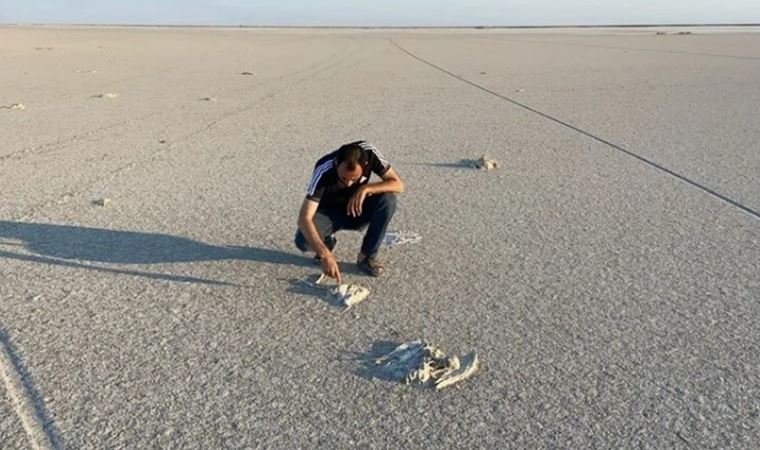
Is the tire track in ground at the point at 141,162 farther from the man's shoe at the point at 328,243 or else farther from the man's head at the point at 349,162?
the man's head at the point at 349,162

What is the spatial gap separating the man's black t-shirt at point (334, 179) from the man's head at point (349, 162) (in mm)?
65

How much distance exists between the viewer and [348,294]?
4180 mm

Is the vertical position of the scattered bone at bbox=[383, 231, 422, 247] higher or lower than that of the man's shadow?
higher

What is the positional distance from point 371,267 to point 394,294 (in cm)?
34

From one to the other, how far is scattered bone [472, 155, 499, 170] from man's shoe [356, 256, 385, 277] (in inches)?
136

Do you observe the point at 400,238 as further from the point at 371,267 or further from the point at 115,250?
the point at 115,250

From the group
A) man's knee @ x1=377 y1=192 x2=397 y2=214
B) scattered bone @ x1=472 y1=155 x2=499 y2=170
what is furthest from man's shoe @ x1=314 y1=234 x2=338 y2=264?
scattered bone @ x1=472 y1=155 x2=499 y2=170

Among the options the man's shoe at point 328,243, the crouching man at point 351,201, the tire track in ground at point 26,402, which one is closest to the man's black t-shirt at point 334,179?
the crouching man at point 351,201

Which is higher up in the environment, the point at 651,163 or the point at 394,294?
the point at 394,294

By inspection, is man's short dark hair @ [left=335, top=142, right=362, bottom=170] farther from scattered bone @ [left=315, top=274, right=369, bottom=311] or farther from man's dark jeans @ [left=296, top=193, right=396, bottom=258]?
scattered bone @ [left=315, top=274, right=369, bottom=311]

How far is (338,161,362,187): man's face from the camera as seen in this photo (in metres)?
4.14

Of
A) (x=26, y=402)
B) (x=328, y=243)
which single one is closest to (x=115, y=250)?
(x=328, y=243)

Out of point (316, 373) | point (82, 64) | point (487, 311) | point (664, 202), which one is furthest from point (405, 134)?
point (82, 64)

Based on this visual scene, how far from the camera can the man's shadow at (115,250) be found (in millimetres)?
4754
